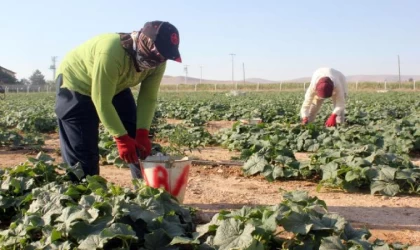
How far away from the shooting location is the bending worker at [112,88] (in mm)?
3816

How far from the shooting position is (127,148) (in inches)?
160

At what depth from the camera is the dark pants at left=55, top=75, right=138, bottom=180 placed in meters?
4.37

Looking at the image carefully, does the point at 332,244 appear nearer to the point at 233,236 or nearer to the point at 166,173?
the point at 233,236

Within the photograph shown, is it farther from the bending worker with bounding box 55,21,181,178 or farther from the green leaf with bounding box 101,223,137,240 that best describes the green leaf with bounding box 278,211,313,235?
the bending worker with bounding box 55,21,181,178

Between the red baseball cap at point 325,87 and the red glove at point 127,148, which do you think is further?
the red baseball cap at point 325,87

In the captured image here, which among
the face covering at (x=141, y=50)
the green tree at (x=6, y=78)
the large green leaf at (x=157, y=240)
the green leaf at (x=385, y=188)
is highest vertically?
the green tree at (x=6, y=78)

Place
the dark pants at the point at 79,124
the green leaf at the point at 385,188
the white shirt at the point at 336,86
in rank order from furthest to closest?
1. the white shirt at the point at 336,86
2. the green leaf at the point at 385,188
3. the dark pants at the point at 79,124

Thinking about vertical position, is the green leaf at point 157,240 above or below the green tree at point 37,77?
below

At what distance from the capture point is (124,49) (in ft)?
12.9

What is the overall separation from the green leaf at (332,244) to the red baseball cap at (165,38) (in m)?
1.71

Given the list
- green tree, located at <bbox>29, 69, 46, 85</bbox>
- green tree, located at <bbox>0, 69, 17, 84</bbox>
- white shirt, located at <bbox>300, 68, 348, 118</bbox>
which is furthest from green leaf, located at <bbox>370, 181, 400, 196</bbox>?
green tree, located at <bbox>29, 69, 46, 85</bbox>

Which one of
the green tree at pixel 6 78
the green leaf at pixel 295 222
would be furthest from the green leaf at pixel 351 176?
the green tree at pixel 6 78

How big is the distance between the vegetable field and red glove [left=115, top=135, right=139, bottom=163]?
248 millimetres

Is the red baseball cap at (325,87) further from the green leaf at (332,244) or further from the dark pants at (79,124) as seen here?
the green leaf at (332,244)
